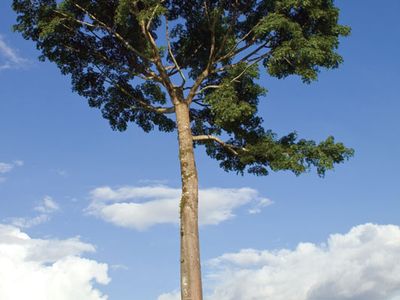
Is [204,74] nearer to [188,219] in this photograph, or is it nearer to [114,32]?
[114,32]

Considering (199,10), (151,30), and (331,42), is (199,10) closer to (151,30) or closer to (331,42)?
(151,30)

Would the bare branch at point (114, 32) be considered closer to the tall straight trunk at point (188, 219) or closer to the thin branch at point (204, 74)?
the thin branch at point (204, 74)

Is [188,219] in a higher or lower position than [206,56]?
lower

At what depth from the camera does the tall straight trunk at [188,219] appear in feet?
49.7

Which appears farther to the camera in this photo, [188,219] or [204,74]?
[204,74]

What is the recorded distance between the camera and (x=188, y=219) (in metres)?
15.9

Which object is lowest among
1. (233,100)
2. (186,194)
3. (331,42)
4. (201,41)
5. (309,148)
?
(186,194)

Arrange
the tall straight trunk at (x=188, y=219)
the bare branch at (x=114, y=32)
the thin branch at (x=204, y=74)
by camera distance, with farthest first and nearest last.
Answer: the thin branch at (x=204, y=74) → the bare branch at (x=114, y=32) → the tall straight trunk at (x=188, y=219)

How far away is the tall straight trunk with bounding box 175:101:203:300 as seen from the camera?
15141 millimetres

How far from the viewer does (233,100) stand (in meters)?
18.1

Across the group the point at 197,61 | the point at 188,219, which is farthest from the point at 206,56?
the point at 188,219

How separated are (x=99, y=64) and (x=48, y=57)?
183 centimetres

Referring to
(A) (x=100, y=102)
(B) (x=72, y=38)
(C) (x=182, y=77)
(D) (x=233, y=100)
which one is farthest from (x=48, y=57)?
(D) (x=233, y=100)

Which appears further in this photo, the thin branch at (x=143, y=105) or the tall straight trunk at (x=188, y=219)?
the thin branch at (x=143, y=105)
